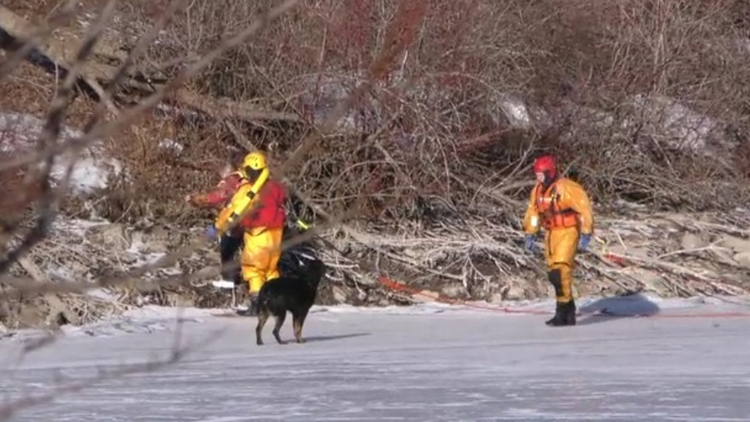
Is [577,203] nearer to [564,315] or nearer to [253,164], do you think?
[564,315]

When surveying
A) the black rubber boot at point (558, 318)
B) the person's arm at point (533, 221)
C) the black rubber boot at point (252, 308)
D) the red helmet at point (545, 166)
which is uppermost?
the red helmet at point (545, 166)

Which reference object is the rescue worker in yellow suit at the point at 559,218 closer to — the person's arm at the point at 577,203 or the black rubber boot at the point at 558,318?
the person's arm at the point at 577,203

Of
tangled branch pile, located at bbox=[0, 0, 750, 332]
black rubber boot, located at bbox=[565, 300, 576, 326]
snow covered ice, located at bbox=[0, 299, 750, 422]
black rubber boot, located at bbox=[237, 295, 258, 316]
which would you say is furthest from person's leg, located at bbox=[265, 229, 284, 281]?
black rubber boot, located at bbox=[565, 300, 576, 326]

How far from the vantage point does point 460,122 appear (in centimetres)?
2030

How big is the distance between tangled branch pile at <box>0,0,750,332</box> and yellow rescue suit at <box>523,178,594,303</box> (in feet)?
10.1

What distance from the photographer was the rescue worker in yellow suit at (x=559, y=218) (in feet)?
48.5

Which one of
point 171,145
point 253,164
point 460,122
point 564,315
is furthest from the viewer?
point 460,122

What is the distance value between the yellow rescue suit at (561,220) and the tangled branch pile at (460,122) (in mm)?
3075

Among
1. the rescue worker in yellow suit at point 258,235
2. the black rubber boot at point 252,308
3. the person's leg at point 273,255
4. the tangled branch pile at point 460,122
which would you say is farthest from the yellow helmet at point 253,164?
the tangled branch pile at point 460,122

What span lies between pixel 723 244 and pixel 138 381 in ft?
37.1

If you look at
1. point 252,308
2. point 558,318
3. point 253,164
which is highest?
point 253,164

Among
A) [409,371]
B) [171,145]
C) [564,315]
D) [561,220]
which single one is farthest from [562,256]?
[171,145]

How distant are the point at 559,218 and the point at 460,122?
18.4 feet

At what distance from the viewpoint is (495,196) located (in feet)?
67.8
